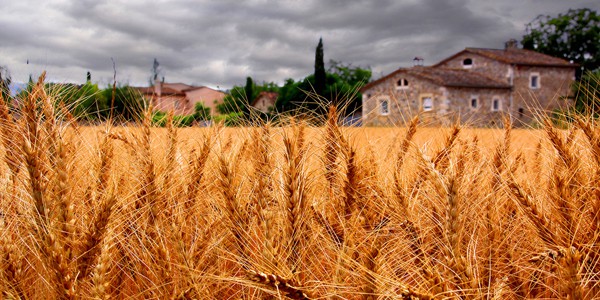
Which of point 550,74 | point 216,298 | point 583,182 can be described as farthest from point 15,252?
point 550,74

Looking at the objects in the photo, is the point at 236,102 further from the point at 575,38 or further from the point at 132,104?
the point at 575,38

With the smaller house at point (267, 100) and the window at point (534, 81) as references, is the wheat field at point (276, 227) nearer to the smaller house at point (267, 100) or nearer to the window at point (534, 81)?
the smaller house at point (267, 100)

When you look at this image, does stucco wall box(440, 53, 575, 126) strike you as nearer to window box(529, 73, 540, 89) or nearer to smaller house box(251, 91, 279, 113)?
window box(529, 73, 540, 89)

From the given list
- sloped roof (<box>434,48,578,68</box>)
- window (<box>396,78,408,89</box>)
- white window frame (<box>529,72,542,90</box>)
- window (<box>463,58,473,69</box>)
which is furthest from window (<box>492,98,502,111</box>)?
window (<box>396,78,408,89</box>)

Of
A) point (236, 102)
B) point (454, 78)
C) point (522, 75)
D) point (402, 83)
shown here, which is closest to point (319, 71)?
point (402, 83)

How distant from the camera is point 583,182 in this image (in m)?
1.64

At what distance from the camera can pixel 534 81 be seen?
44.5 metres

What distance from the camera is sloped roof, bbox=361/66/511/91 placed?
1533 inches

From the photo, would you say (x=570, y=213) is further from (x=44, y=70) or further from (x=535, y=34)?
(x=535, y=34)

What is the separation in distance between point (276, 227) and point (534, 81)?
49.2 meters

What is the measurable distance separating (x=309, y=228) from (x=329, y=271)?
145 mm

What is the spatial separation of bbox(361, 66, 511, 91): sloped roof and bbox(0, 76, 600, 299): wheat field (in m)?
38.8

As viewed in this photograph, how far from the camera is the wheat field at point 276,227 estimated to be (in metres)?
1.20

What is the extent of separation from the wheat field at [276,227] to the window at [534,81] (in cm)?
4782
